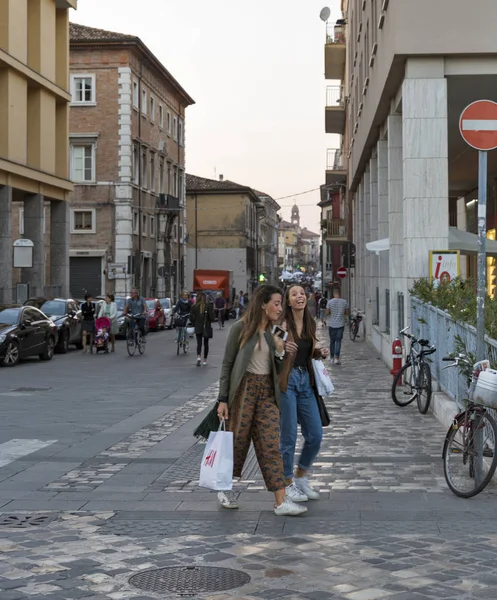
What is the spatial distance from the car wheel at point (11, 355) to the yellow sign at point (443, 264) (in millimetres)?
10538

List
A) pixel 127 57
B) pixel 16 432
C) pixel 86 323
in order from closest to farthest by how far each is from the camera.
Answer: pixel 16 432 → pixel 86 323 → pixel 127 57

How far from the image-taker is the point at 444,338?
12.8 metres

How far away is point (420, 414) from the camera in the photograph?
13.5 meters

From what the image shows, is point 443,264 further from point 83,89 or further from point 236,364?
point 83,89

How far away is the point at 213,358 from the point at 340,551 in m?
19.1

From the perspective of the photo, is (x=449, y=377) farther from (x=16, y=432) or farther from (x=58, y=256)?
(x=58, y=256)

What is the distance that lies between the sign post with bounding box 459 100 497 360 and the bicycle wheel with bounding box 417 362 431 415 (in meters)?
4.36

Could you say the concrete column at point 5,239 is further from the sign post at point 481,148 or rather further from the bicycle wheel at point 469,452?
the bicycle wheel at point 469,452

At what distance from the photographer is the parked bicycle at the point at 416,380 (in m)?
13.4

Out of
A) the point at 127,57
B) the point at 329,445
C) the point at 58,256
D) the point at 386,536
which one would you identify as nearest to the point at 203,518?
the point at 386,536

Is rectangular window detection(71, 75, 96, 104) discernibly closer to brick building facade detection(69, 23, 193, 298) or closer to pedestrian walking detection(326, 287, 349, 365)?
brick building facade detection(69, 23, 193, 298)

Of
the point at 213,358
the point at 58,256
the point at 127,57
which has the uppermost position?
the point at 127,57

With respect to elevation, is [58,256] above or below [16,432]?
above

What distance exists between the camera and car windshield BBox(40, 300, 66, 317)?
29234mm
